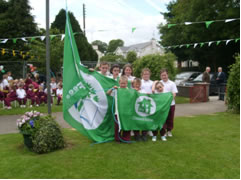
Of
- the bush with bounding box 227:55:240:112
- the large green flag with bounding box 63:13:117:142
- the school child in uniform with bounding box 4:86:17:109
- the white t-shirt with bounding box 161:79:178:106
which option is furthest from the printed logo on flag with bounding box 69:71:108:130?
the school child in uniform with bounding box 4:86:17:109

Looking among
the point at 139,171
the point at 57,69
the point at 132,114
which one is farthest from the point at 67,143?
the point at 57,69

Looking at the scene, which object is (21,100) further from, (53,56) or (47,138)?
(53,56)

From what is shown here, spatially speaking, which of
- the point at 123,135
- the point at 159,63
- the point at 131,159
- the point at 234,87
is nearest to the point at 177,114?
the point at 234,87

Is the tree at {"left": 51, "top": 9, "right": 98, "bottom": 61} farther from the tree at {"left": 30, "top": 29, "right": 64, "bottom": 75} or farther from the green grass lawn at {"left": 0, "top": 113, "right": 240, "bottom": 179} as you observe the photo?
the green grass lawn at {"left": 0, "top": 113, "right": 240, "bottom": 179}

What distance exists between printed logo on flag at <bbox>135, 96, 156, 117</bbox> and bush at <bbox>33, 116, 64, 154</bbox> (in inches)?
77.5

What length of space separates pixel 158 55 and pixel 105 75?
9049mm

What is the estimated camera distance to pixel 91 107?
236 inches

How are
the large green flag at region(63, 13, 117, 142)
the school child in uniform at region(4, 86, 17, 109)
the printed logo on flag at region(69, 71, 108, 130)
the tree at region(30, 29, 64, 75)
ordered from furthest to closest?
1. the tree at region(30, 29, 64, 75)
2. the school child in uniform at region(4, 86, 17, 109)
3. the printed logo on flag at region(69, 71, 108, 130)
4. the large green flag at region(63, 13, 117, 142)

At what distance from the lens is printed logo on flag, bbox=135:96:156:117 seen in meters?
6.16

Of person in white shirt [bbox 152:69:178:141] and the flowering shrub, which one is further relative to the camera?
person in white shirt [bbox 152:69:178:141]

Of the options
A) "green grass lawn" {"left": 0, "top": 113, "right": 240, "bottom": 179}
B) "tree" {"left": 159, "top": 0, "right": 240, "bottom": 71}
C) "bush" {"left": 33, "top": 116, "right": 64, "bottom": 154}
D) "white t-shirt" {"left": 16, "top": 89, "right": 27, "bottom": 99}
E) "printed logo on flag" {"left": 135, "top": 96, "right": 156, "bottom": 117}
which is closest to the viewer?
"green grass lawn" {"left": 0, "top": 113, "right": 240, "bottom": 179}

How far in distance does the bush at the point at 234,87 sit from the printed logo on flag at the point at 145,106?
505 centimetres

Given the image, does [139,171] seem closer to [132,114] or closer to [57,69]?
[132,114]

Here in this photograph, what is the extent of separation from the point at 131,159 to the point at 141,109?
163 cm
